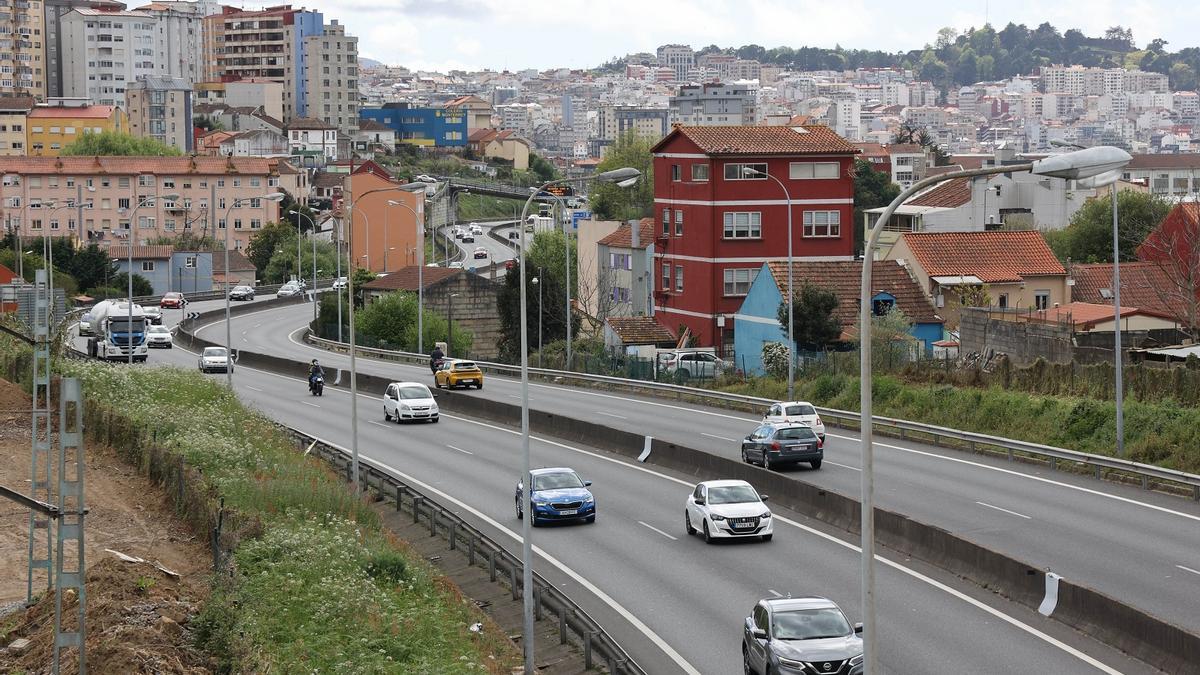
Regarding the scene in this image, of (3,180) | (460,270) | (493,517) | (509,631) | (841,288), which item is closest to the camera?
(509,631)

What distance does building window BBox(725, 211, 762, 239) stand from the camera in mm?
75750

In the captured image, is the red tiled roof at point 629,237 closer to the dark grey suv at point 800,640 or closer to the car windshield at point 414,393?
the car windshield at point 414,393

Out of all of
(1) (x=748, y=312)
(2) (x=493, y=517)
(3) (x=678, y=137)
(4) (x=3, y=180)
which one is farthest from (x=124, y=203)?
(2) (x=493, y=517)

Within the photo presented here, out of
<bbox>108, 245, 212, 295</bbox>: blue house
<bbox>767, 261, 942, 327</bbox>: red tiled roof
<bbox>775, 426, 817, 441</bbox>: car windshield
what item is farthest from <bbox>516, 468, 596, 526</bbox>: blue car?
<bbox>108, 245, 212, 295</bbox>: blue house

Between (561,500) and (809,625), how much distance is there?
13.1 meters

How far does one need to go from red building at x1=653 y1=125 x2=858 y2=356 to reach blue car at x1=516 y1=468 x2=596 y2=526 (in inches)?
1590

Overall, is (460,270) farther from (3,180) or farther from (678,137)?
(3,180)

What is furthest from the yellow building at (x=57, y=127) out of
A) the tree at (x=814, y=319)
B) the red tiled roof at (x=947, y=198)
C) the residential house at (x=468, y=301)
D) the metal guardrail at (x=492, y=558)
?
the metal guardrail at (x=492, y=558)

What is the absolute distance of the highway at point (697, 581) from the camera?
72.2 ft

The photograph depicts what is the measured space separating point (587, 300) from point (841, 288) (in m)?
37.4

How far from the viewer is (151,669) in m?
21.8

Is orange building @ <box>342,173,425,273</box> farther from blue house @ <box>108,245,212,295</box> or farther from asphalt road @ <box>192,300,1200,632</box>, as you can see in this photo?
asphalt road @ <box>192,300,1200,632</box>

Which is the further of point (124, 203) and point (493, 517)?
point (124, 203)

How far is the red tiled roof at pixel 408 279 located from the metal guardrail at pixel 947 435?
26317 mm
